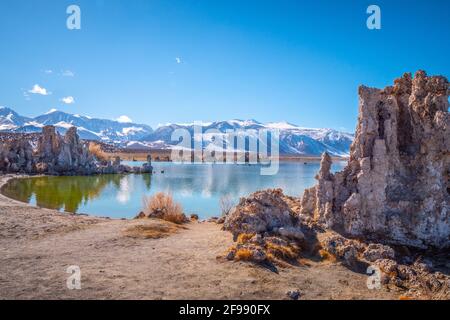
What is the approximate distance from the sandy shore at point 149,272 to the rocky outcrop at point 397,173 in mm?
2608

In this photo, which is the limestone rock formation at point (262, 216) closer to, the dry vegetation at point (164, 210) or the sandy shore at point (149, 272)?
the sandy shore at point (149, 272)

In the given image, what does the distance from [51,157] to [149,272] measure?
53.0m

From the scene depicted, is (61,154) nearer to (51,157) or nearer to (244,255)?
(51,157)

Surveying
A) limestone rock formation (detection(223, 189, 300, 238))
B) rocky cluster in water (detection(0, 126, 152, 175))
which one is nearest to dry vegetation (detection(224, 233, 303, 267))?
limestone rock formation (detection(223, 189, 300, 238))

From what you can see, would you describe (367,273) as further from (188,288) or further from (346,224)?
(188,288)

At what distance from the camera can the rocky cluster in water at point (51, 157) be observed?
4978 cm

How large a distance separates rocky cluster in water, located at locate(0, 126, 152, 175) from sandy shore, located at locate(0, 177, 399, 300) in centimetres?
4287

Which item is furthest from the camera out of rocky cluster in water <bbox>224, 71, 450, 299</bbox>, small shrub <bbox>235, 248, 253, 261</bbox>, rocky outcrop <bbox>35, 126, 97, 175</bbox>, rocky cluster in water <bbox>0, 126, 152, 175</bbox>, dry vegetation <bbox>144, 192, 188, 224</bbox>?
rocky outcrop <bbox>35, 126, 97, 175</bbox>

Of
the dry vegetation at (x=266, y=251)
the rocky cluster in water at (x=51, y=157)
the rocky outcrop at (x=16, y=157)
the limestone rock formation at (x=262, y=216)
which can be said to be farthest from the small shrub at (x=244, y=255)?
the rocky outcrop at (x=16, y=157)

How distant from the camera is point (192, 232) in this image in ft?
44.1

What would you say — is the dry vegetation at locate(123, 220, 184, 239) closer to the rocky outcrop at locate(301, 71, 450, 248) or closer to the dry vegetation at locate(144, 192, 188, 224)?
the dry vegetation at locate(144, 192, 188, 224)

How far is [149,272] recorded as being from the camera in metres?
8.21

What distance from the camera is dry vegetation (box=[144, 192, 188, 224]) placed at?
1597 cm
